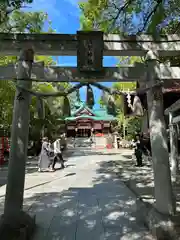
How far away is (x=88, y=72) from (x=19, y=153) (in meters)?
1.82

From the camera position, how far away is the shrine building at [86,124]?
4294 cm

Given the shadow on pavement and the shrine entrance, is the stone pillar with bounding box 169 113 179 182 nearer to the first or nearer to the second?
the shadow on pavement

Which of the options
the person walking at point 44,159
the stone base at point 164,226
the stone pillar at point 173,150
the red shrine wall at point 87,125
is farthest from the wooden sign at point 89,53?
the red shrine wall at point 87,125

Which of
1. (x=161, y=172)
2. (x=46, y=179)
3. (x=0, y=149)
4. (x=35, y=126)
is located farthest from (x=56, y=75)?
(x=35, y=126)

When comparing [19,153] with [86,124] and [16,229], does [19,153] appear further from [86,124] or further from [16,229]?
[86,124]

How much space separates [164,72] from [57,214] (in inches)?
140

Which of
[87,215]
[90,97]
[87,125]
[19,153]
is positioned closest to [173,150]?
[87,215]

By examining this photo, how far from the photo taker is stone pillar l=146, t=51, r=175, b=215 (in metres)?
3.92

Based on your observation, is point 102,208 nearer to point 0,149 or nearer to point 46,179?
point 46,179

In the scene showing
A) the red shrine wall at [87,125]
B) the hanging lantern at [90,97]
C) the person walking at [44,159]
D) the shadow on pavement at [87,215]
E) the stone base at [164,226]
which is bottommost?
the shadow on pavement at [87,215]

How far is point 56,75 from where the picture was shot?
14.2ft

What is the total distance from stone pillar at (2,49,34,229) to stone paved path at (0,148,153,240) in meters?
0.55

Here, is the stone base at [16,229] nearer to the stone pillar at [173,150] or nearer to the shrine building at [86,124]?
the stone pillar at [173,150]

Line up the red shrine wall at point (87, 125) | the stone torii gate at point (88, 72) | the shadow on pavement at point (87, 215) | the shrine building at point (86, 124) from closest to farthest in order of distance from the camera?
the stone torii gate at point (88, 72), the shadow on pavement at point (87, 215), the shrine building at point (86, 124), the red shrine wall at point (87, 125)
